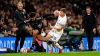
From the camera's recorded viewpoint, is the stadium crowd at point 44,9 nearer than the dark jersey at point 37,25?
No

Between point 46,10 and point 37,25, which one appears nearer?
point 37,25

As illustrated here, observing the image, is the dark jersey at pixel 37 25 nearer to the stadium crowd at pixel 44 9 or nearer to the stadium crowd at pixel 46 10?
the stadium crowd at pixel 46 10

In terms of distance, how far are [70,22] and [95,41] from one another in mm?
2344

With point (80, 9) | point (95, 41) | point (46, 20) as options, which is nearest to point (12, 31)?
point (46, 20)

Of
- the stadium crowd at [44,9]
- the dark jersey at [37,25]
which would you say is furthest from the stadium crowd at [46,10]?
the dark jersey at [37,25]

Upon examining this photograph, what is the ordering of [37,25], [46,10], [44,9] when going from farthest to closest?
[44,9]
[46,10]
[37,25]

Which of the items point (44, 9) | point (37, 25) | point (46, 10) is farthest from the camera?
point (44, 9)

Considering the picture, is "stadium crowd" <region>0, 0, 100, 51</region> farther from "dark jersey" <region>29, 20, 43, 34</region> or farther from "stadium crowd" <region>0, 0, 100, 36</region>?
"dark jersey" <region>29, 20, 43, 34</region>

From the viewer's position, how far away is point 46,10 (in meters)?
26.9

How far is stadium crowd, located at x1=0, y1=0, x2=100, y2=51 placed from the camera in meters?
24.0

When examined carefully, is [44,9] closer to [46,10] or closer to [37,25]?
[46,10]

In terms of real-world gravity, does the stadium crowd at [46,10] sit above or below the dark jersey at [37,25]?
above

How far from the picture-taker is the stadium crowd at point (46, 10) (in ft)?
78.8

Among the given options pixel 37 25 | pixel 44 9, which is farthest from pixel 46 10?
pixel 37 25
